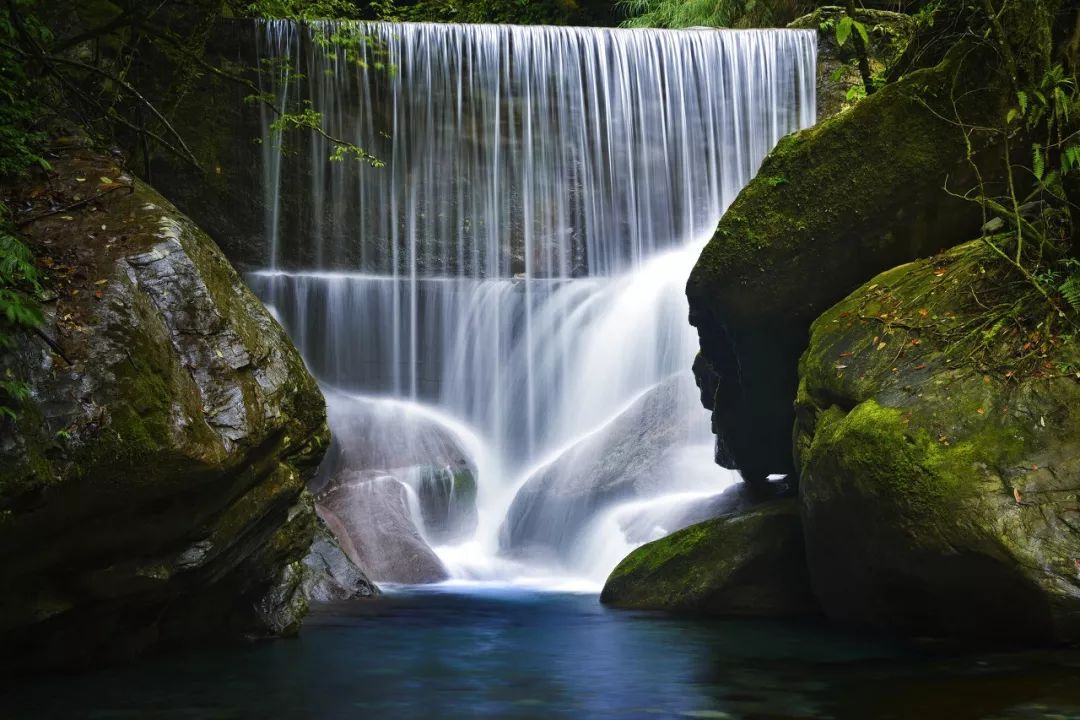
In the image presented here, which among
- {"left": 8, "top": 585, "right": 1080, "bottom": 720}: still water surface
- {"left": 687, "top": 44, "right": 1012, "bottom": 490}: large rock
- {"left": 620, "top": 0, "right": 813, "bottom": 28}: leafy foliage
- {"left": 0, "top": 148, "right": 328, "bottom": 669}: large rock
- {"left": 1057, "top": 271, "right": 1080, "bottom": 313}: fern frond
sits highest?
{"left": 620, "top": 0, "right": 813, "bottom": 28}: leafy foliage

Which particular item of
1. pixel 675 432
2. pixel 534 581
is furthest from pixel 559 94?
pixel 534 581

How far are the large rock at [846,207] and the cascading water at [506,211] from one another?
5773 mm

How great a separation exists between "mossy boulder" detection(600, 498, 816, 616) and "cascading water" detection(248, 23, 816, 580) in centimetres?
565

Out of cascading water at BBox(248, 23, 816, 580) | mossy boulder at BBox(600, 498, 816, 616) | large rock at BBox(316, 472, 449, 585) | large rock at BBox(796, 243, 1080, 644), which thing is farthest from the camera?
cascading water at BBox(248, 23, 816, 580)

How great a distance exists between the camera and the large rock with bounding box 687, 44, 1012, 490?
24.0 feet

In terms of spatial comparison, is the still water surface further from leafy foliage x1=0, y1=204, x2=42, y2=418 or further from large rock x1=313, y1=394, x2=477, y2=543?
large rock x1=313, y1=394, x2=477, y2=543

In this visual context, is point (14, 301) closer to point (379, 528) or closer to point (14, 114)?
point (14, 114)

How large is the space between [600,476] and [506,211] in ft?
23.8

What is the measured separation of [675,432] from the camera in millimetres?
11953

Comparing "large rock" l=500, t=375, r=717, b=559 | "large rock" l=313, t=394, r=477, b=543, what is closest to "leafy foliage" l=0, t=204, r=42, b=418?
"large rock" l=500, t=375, r=717, b=559

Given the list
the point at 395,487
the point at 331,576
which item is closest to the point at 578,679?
the point at 331,576

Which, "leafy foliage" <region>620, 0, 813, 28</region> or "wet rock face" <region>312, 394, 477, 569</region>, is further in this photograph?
"leafy foliage" <region>620, 0, 813, 28</region>

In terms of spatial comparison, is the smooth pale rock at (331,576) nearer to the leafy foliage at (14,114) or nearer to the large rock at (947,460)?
the large rock at (947,460)

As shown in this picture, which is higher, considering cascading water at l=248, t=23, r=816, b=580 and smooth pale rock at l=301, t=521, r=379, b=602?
cascading water at l=248, t=23, r=816, b=580
